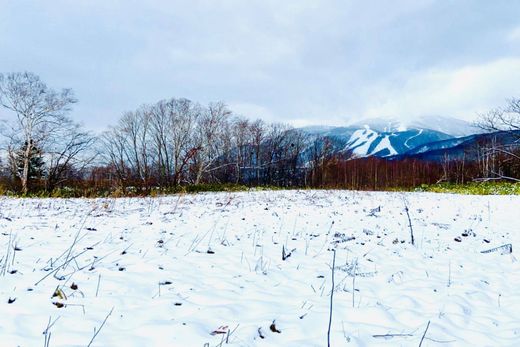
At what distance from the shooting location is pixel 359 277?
423 cm

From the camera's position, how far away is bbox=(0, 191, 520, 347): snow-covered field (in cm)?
248

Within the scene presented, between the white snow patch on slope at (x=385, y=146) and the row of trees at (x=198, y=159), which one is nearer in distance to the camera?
the row of trees at (x=198, y=159)

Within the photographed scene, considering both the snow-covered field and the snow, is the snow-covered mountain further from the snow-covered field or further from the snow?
the snow-covered field

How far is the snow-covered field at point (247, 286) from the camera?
2.48 meters

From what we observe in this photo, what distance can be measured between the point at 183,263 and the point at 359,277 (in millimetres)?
2341

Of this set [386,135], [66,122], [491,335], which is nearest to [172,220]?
[491,335]

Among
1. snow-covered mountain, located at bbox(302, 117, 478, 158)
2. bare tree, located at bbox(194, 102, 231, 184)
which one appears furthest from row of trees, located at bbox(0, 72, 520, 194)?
snow-covered mountain, located at bbox(302, 117, 478, 158)

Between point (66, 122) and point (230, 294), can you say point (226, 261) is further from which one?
point (66, 122)

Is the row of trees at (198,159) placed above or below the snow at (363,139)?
below

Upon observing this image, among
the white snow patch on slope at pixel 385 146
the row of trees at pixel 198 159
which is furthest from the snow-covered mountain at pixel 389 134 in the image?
the row of trees at pixel 198 159

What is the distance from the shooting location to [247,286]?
367cm

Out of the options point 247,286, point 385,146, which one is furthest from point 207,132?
point 385,146

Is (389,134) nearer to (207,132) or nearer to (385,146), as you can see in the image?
(385,146)

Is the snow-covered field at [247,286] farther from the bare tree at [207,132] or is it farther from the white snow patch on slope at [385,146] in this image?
the white snow patch on slope at [385,146]
